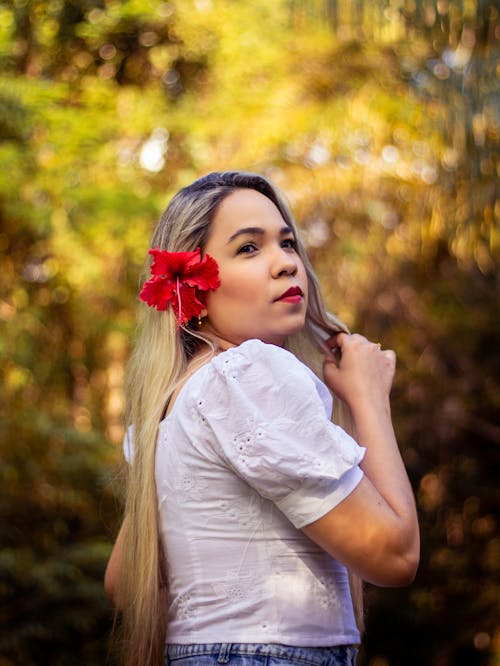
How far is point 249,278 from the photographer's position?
1.62 m

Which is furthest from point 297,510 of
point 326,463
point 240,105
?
point 240,105

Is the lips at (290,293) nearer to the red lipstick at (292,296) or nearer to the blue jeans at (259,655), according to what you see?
the red lipstick at (292,296)

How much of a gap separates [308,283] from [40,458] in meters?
3.43

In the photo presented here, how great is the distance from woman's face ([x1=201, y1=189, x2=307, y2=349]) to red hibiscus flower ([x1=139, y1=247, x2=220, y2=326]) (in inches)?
0.9

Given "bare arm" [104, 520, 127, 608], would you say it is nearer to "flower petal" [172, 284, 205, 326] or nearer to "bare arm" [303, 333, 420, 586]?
"flower petal" [172, 284, 205, 326]

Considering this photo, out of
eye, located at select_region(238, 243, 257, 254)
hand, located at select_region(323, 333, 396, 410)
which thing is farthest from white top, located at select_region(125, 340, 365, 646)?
eye, located at select_region(238, 243, 257, 254)

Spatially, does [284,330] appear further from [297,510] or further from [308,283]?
[297,510]

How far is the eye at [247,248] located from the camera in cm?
167

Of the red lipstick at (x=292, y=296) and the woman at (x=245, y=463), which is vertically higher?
the red lipstick at (x=292, y=296)

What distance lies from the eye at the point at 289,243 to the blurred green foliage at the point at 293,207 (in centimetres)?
324

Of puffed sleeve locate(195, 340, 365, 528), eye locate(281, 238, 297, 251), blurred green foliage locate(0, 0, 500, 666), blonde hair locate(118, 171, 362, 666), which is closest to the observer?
puffed sleeve locate(195, 340, 365, 528)

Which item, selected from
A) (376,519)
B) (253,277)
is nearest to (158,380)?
(253,277)

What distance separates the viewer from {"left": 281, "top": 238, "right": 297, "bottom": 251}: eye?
173 cm

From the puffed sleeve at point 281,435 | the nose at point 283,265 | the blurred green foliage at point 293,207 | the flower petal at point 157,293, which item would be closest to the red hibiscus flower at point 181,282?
the flower petal at point 157,293
